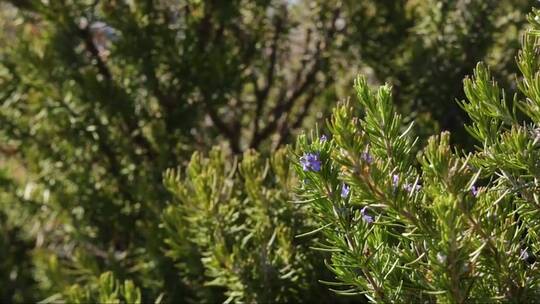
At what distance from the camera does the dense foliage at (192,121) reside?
78.8 inches

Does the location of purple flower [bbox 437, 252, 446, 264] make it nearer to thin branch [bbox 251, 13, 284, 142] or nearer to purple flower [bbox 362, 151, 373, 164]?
purple flower [bbox 362, 151, 373, 164]

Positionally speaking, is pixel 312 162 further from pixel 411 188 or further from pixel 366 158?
pixel 411 188

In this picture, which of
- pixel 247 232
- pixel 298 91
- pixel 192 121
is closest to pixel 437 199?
pixel 247 232

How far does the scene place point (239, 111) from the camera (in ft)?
10.1

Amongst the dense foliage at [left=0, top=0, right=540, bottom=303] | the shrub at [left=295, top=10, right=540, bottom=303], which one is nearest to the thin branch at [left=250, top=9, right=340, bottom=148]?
the dense foliage at [left=0, top=0, right=540, bottom=303]

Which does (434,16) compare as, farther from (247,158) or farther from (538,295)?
(538,295)

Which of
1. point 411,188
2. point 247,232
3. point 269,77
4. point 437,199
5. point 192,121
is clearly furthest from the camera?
point 269,77

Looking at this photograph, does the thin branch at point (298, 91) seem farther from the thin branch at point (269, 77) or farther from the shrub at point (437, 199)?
the shrub at point (437, 199)

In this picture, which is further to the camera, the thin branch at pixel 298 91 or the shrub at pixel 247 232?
the thin branch at pixel 298 91

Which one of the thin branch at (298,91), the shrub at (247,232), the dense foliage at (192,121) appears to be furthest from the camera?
the thin branch at (298,91)

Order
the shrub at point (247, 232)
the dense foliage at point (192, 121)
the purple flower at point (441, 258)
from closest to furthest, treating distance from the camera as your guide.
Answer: the purple flower at point (441, 258) < the shrub at point (247, 232) < the dense foliage at point (192, 121)

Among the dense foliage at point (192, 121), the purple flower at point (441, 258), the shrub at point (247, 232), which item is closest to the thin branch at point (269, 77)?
the dense foliage at point (192, 121)

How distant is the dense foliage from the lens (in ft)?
6.57

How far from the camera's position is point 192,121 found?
8.62 ft
